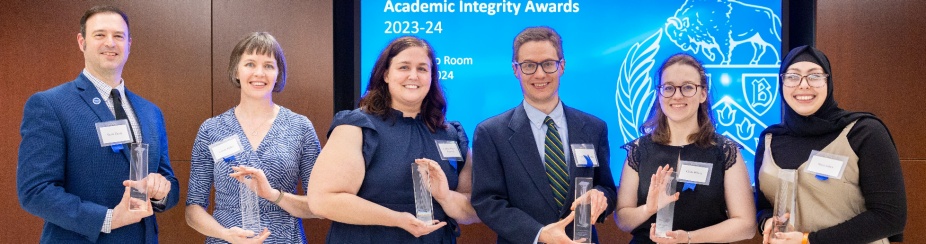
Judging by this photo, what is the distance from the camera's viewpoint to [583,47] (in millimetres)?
4215

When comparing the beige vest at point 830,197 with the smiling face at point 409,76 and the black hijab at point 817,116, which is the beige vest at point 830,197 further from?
the smiling face at point 409,76

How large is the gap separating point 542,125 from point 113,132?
5.50ft

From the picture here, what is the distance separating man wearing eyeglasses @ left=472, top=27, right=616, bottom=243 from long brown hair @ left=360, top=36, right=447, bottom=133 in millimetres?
217

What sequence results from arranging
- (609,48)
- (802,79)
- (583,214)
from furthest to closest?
1. (609,48)
2. (802,79)
3. (583,214)

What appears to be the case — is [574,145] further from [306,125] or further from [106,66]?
[106,66]

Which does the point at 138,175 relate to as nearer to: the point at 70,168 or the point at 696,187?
the point at 70,168

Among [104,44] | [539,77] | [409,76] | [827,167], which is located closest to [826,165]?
[827,167]

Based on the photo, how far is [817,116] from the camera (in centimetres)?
286

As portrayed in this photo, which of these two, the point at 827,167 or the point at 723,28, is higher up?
the point at 723,28

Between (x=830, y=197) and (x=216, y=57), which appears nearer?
(x=830, y=197)

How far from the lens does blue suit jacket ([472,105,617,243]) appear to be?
2.85 m

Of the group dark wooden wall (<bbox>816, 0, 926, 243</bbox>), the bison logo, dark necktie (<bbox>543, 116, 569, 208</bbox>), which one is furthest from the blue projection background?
dark necktie (<bbox>543, 116, 569, 208</bbox>)

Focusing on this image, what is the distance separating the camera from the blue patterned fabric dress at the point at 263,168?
307 centimetres

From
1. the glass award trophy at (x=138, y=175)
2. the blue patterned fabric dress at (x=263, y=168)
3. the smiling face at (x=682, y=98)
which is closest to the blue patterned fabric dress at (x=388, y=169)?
the blue patterned fabric dress at (x=263, y=168)
